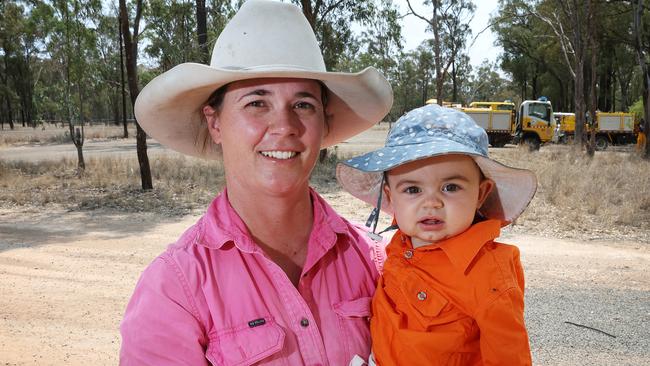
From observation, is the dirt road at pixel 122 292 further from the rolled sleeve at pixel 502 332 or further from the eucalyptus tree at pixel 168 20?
the eucalyptus tree at pixel 168 20

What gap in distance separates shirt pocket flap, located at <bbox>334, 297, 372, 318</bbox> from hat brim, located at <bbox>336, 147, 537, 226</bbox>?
0.52 m

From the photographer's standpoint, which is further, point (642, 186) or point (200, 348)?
point (642, 186)

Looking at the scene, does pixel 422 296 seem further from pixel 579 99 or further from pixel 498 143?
pixel 498 143

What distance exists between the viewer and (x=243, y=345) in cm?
160

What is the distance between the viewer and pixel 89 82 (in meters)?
25.6

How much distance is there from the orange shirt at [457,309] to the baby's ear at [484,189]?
28 centimetres

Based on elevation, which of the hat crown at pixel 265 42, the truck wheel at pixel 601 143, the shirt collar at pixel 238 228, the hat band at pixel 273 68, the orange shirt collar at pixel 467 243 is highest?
the hat crown at pixel 265 42

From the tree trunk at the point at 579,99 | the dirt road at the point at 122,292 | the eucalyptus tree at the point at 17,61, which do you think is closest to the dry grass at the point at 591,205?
the dirt road at the point at 122,292

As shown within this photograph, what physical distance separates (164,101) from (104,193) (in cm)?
1103

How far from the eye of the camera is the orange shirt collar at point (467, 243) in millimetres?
1963


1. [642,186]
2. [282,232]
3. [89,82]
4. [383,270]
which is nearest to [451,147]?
[383,270]

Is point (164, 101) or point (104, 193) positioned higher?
point (164, 101)

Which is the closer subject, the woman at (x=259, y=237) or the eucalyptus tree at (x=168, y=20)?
the woman at (x=259, y=237)

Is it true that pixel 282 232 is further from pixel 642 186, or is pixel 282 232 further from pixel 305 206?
pixel 642 186
